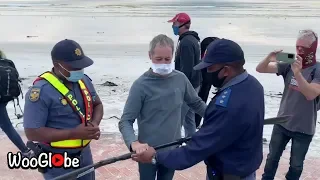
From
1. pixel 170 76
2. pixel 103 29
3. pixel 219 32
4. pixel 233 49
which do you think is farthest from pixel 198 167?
pixel 103 29

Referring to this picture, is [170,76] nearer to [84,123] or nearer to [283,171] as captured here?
[84,123]

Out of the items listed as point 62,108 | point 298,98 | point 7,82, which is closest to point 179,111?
point 62,108

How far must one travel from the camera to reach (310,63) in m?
3.89

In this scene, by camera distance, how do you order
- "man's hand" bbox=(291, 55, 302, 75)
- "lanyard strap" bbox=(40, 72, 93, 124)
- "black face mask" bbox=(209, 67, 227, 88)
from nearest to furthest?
"black face mask" bbox=(209, 67, 227, 88)
"lanyard strap" bbox=(40, 72, 93, 124)
"man's hand" bbox=(291, 55, 302, 75)

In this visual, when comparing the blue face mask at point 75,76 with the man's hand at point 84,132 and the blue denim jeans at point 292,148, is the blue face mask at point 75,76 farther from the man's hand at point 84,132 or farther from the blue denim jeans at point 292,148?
the blue denim jeans at point 292,148

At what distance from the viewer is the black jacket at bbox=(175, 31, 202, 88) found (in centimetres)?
567

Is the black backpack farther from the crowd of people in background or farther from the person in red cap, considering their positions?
the person in red cap

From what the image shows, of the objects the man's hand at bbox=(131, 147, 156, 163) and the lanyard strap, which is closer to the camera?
the man's hand at bbox=(131, 147, 156, 163)

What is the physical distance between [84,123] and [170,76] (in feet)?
2.70

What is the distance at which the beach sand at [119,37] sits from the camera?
364 inches

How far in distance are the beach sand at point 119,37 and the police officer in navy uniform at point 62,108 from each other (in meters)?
3.39

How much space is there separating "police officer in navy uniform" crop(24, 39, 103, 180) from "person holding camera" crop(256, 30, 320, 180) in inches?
74.6

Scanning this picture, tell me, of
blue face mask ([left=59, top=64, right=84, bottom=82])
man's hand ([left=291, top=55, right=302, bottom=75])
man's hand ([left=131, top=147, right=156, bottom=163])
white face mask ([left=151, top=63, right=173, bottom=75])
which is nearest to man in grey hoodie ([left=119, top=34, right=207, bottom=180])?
white face mask ([left=151, top=63, right=173, bottom=75])

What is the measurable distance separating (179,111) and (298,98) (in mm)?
1283
